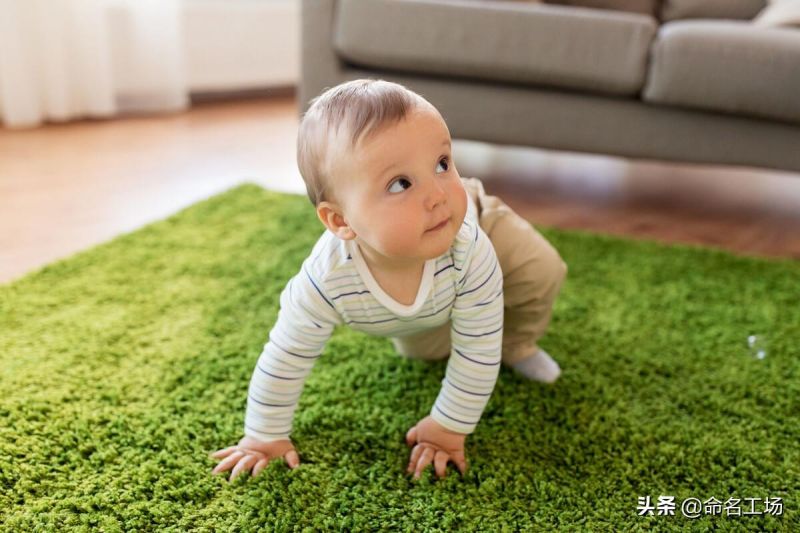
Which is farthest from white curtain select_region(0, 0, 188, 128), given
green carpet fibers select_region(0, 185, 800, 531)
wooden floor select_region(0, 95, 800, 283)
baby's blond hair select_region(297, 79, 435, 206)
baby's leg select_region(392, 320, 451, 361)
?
baby's blond hair select_region(297, 79, 435, 206)

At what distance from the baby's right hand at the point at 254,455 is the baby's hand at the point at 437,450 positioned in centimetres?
15

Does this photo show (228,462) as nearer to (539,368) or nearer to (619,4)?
(539,368)

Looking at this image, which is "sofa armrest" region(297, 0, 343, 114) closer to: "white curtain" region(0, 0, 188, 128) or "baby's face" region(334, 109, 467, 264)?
"white curtain" region(0, 0, 188, 128)

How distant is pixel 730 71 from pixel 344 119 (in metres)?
1.24

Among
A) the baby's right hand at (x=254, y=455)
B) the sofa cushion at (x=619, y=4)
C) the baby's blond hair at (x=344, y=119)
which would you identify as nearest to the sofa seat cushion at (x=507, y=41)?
the sofa cushion at (x=619, y=4)

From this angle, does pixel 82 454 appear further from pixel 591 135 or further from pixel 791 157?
pixel 791 157

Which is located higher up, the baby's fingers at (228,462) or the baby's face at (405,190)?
the baby's face at (405,190)

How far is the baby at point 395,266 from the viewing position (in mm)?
699

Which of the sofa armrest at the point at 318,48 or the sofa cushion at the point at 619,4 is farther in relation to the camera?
the sofa cushion at the point at 619,4

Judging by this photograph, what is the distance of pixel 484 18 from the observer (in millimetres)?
1688

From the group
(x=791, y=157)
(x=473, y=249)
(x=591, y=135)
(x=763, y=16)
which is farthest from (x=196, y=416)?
(x=763, y=16)

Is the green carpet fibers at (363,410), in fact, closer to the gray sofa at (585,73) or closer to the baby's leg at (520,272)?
the baby's leg at (520,272)

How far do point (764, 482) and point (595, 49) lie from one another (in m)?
1.11

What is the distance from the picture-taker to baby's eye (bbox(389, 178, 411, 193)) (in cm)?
71
